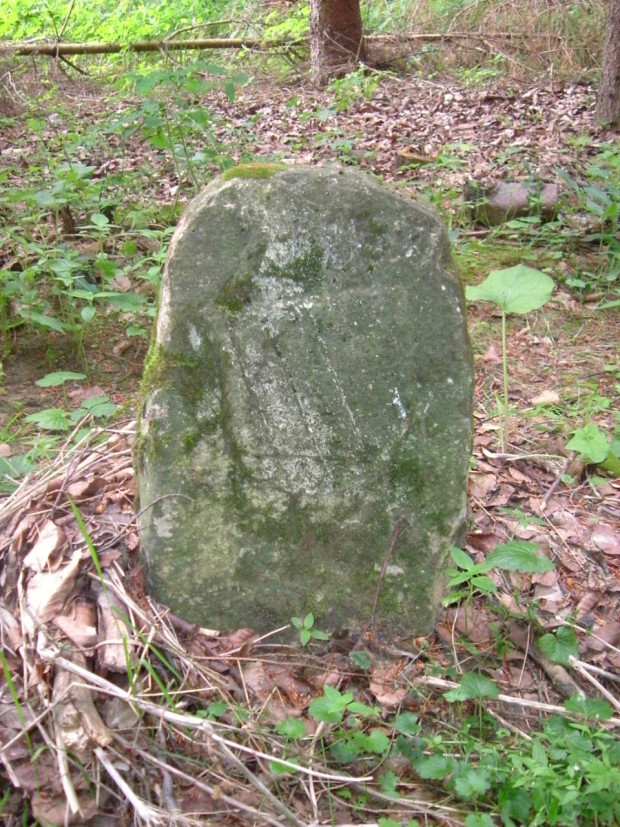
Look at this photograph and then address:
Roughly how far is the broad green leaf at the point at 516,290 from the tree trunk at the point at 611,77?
397 centimetres

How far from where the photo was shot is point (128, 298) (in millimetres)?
3477

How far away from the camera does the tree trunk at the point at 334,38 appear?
26.3ft

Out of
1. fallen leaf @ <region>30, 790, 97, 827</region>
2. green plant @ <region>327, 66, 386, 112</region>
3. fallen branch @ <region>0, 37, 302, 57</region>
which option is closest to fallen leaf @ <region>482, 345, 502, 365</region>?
fallen leaf @ <region>30, 790, 97, 827</region>

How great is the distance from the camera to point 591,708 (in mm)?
1892

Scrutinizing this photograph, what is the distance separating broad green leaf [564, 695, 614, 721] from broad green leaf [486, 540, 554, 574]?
337mm

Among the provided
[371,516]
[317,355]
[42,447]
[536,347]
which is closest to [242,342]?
[317,355]

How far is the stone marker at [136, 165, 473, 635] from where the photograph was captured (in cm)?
205

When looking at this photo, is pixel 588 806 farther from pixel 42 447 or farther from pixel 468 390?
pixel 42 447

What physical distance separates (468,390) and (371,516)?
450 millimetres

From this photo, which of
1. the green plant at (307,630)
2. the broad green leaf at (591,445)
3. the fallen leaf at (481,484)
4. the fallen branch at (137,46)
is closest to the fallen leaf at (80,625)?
the green plant at (307,630)

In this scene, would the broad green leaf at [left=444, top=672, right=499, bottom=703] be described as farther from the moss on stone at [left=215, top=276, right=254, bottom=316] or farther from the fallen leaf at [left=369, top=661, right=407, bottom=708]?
the moss on stone at [left=215, top=276, right=254, bottom=316]

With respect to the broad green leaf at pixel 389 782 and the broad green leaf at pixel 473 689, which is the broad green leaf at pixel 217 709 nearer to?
the broad green leaf at pixel 389 782

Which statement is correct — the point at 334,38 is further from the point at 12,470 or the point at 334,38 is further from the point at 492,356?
the point at 12,470

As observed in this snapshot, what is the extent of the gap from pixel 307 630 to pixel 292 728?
31 cm
